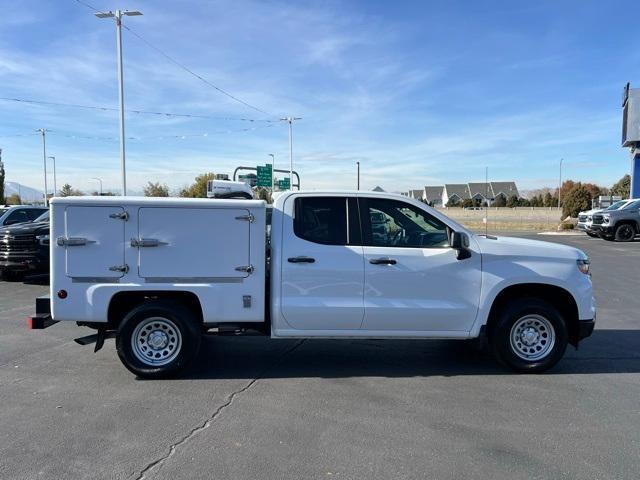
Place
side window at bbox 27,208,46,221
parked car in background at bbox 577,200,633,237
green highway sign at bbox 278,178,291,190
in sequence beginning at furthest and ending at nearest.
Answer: green highway sign at bbox 278,178,291,190 < parked car in background at bbox 577,200,633,237 < side window at bbox 27,208,46,221

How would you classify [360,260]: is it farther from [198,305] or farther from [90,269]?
[90,269]

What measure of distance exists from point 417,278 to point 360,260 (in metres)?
0.63

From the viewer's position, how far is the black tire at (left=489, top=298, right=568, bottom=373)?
18.2 ft

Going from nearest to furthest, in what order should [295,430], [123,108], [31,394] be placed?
[295,430], [31,394], [123,108]

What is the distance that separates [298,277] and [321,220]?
66cm

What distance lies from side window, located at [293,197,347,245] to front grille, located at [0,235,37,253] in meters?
9.15

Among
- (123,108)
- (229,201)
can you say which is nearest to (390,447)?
(229,201)

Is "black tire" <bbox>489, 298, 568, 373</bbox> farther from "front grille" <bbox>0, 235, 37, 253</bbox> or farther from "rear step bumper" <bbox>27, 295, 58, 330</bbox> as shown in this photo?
"front grille" <bbox>0, 235, 37, 253</bbox>

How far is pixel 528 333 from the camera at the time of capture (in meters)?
5.63

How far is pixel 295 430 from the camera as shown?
422cm

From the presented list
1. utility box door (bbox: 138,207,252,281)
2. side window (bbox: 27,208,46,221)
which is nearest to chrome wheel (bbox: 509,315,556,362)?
utility box door (bbox: 138,207,252,281)

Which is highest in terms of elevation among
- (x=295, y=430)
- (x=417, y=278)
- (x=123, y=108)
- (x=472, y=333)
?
(x=123, y=108)

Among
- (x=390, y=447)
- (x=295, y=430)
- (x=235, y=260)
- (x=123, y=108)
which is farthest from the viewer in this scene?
(x=123, y=108)

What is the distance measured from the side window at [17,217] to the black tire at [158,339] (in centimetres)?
1119
